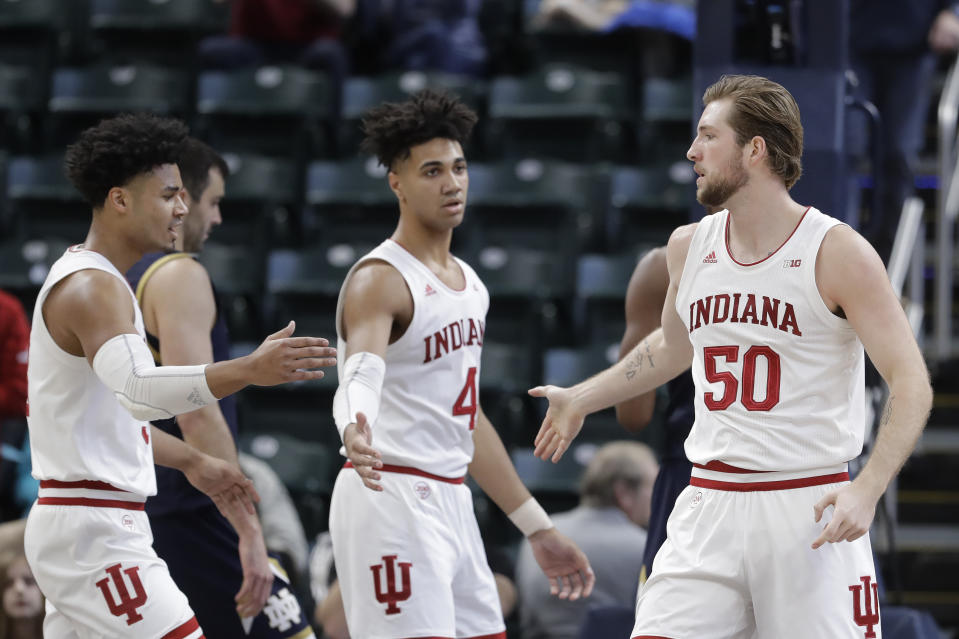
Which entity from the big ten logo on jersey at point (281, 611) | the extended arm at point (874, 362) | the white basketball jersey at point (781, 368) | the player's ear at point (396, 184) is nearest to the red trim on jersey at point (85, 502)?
the big ten logo on jersey at point (281, 611)

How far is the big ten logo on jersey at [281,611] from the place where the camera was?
4609mm

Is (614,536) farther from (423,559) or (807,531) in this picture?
(807,531)

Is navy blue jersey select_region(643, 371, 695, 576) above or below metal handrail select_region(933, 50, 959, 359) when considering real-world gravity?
below

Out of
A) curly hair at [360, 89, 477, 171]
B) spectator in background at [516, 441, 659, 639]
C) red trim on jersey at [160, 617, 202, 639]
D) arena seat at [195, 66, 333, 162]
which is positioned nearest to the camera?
red trim on jersey at [160, 617, 202, 639]

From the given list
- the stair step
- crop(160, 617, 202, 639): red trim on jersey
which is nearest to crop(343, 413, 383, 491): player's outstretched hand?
crop(160, 617, 202, 639): red trim on jersey

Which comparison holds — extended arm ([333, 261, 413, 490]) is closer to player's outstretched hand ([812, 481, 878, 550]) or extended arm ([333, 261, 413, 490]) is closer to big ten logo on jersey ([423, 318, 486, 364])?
big ten logo on jersey ([423, 318, 486, 364])

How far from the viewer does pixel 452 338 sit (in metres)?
4.69

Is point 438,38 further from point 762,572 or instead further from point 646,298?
point 762,572

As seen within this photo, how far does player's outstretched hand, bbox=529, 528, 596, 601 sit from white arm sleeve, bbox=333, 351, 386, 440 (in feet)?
2.99

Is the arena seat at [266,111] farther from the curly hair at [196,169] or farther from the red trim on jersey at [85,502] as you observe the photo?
the red trim on jersey at [85,502]

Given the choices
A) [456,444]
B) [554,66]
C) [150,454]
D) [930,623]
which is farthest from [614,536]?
[554,66]

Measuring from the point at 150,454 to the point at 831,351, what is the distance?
78.6 inches

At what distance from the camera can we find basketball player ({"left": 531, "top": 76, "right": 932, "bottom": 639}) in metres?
3.49

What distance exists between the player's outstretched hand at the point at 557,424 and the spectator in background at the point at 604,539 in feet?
8.54
